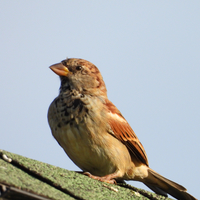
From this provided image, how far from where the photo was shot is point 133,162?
194 inches

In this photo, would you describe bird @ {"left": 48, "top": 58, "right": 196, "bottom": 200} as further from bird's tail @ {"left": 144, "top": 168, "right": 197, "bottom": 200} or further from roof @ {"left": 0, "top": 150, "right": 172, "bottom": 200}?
roof @ {"left": 0, "top": 150, "right": 172, "bottom": 200}

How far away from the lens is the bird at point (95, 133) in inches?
171

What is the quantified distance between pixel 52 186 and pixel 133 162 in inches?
81.3

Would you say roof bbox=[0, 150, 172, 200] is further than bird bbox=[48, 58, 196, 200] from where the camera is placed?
No

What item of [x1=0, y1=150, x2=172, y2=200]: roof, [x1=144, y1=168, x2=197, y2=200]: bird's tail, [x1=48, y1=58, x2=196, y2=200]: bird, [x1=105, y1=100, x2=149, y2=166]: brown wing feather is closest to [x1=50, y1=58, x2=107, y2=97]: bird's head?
[x1=48, y1=58, x2=196, y2=200]: bird

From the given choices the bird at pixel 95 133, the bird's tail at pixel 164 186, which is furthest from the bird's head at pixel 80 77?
the bird's tail at pixel 164 186

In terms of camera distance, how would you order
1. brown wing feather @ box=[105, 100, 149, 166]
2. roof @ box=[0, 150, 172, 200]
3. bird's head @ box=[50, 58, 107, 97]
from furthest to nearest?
bird's head @ box=[50, 58, 107, 97] < brown wing feather @ box=[105, 100, 149, 166] < roof @ box=[0, 150, 172, 200]

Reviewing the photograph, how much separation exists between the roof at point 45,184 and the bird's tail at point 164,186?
3.06 feet

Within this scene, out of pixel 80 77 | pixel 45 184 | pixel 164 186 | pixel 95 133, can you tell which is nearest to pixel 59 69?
pixel 80 77

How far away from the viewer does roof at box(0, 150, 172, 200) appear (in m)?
2.53

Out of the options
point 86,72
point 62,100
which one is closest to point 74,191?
point 62,100

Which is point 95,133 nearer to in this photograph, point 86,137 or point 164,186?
point 86,137

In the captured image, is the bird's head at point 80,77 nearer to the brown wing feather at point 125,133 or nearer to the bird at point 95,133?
the bird at point 95,133

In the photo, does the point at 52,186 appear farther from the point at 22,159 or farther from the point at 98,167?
the point at 98,167
